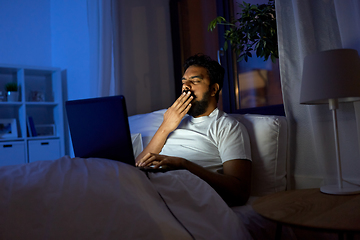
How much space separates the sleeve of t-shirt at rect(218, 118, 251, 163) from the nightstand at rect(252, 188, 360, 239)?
11.3 inches

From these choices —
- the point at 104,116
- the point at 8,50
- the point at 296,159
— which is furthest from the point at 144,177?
the point at 8,50

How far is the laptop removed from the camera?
3.69ft

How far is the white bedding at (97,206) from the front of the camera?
74 cm

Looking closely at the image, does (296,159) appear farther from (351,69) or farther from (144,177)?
(144,177)

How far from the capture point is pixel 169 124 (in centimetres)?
182

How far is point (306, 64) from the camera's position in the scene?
4.02ft

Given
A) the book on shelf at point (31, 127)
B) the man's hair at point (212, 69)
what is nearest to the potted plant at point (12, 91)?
the book on shelf at point (31, 127)

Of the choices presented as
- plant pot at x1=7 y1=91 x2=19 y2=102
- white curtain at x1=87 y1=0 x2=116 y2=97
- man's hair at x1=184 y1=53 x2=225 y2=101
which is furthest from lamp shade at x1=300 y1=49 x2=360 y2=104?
plant pot at x1=7 y1=91 x2=19 y2=102

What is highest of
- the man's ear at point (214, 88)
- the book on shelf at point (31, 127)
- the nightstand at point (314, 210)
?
the man's ear at point (214, 88)

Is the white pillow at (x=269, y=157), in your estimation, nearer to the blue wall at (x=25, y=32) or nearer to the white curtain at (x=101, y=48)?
the white curtain at (x=101, y=48)

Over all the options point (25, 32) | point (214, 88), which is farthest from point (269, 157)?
point (25, 32)

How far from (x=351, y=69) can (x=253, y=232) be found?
0.69 metres

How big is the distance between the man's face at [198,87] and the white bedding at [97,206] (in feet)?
2.76

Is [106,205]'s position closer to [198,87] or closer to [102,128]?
[102,128]
